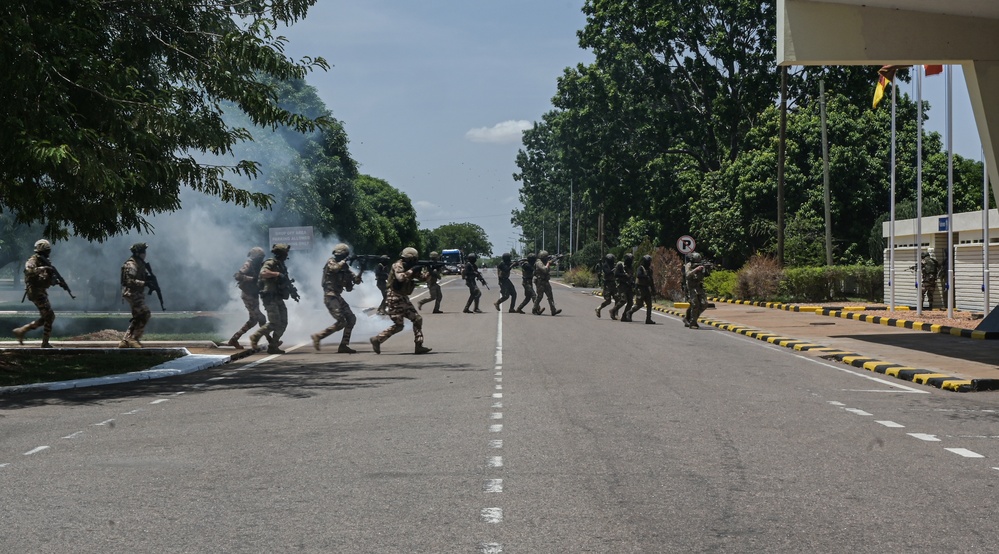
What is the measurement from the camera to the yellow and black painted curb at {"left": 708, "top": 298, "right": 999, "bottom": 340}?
22.8 meters

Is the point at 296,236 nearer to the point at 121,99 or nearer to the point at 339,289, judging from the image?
the point at 339,289

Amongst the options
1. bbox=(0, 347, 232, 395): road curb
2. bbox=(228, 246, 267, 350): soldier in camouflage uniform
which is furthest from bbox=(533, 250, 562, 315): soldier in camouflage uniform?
bbox=(0, 347, 232, 395): road curb

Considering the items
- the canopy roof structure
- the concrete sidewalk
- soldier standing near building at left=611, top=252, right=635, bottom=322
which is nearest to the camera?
the concrete sidewalk

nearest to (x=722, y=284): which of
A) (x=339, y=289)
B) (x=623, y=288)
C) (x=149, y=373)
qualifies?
(x=623, y=288)

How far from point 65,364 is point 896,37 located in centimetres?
1610

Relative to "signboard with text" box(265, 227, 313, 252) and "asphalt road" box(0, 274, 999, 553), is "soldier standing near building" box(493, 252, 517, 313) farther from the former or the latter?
"asphalt road" box(0, 274, 999, 553)

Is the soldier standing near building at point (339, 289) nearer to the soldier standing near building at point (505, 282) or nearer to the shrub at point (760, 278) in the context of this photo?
the soldier standing near building at point (505, 282)

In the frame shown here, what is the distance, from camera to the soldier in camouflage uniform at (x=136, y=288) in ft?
59.2

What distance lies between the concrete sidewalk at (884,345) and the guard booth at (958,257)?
222 cm

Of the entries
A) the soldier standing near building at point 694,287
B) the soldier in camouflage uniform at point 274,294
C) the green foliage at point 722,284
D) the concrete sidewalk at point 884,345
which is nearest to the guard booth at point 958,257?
the concrete sidewalk at point 884,345

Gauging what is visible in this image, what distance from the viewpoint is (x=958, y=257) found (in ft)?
101

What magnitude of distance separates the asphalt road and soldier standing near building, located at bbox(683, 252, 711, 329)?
10.7 metres

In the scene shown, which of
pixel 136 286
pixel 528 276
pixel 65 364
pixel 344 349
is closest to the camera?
pixel 65 364

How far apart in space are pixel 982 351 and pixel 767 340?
4469 mm
